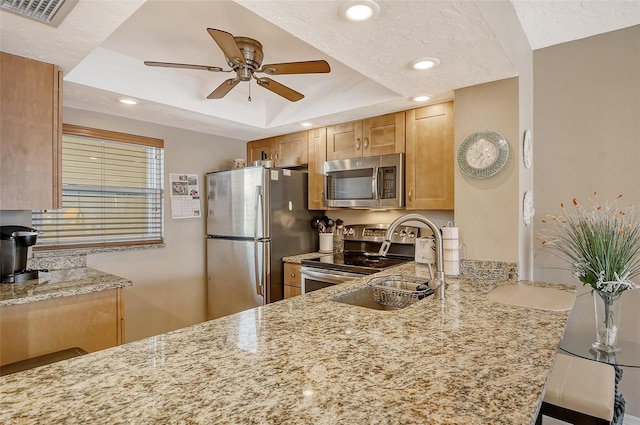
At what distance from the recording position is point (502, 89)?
76.4 inches

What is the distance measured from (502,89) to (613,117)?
0.69m

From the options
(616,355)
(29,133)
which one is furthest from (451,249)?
(29,133)

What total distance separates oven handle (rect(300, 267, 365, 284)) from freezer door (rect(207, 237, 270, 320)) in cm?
37

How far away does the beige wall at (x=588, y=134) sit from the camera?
6.34 feet

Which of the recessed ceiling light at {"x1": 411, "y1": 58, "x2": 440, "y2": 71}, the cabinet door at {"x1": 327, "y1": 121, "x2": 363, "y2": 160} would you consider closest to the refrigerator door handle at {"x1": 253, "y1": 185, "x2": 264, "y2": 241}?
the cabinet door at {"x1": 327, "y1": 121, "x2": 363, "y2": 160}

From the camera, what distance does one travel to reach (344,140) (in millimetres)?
3045

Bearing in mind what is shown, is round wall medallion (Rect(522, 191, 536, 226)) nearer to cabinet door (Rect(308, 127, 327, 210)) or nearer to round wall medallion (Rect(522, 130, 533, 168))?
round wall medallion (Rect(522, 130, 533, 168))

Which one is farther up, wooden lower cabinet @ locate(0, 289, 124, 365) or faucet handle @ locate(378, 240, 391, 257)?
Answer: faucet handle @ locate(378, 240, 391, 257)

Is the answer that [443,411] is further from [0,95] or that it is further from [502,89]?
[0,95]

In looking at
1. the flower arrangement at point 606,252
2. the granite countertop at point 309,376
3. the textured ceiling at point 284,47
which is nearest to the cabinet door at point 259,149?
the textured ceiling at point 284,47

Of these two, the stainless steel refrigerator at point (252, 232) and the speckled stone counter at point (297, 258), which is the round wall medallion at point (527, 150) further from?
the stainless steel refrigerator at point (252, 232)

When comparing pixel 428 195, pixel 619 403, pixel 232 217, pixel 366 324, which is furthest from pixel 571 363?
pixel 232 217

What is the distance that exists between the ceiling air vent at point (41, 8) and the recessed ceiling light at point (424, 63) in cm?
149

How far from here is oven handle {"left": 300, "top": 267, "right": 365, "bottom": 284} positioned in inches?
103
